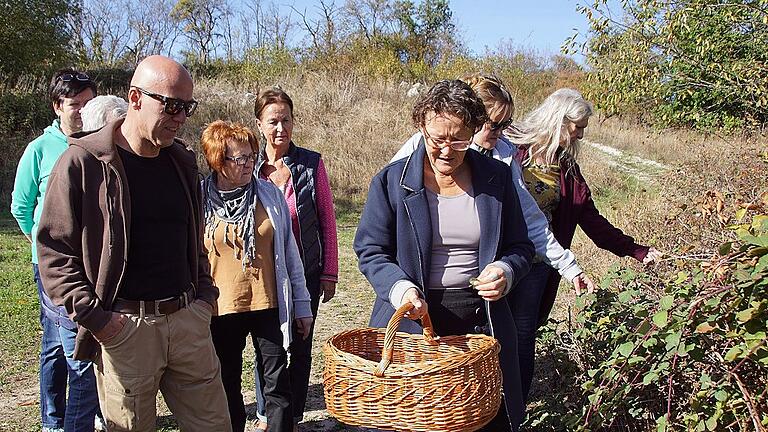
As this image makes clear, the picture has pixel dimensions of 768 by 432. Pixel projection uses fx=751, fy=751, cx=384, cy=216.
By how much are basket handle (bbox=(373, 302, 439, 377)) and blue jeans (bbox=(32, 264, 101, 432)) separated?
1.68 meters

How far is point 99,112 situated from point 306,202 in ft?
3.67

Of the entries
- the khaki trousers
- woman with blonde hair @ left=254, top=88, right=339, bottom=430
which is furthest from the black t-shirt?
woman with blonde hair @ left=254, top=88, right=339, bottom=430

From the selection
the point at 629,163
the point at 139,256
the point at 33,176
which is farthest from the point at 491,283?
the point at 629,163

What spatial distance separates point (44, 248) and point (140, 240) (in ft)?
1.06

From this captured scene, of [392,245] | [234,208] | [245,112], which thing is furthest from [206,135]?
[245,112]

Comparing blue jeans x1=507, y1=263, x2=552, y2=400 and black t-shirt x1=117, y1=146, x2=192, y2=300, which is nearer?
black t-shirt x1=117, y1=146, x2=192, y2=300

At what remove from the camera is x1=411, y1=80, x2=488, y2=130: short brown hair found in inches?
106

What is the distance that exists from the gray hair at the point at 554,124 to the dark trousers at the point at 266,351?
159cm

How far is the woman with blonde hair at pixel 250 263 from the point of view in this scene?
3613mm

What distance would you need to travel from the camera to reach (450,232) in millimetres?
2855

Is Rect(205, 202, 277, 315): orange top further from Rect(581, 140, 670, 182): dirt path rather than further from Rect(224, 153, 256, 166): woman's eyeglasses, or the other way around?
Rect(581, 140, 670, 182): dirt path

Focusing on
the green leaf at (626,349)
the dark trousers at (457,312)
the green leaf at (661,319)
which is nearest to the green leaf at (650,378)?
the green leaf at (626,349)

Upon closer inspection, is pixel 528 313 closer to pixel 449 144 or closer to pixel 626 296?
pixel 626 296

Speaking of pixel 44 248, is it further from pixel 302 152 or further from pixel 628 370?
pixel 628 370
